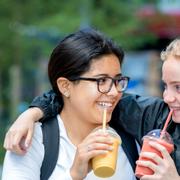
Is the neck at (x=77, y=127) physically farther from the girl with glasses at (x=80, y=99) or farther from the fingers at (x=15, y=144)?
the fingers at (x=15, y=144)

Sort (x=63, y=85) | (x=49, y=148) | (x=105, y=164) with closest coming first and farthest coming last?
1. (x=105, y=164)
2. (x=49, y=148)
3. (x=63, y=85)

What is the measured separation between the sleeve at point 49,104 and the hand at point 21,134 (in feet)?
0.15

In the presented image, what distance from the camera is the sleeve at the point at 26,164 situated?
8.48 ft

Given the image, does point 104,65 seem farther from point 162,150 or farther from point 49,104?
point 162,150

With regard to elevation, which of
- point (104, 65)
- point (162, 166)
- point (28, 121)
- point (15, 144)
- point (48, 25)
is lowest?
point (162, 166)

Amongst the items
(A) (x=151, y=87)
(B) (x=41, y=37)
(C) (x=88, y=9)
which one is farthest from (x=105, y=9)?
(A) (x=151, y=87)

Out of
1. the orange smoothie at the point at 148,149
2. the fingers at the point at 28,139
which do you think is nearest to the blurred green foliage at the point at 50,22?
the fingers at the point at 28,139

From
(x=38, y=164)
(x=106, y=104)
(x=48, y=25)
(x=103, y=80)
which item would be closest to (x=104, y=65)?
(x=103, y=80)

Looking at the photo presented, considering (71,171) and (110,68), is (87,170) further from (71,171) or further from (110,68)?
(110,68)

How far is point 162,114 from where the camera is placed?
2.83 meters

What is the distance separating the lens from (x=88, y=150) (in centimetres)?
246

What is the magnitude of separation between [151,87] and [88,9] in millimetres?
7420

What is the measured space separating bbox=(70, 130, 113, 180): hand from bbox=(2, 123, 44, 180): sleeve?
0.59 feet

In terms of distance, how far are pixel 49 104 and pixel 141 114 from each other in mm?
458
